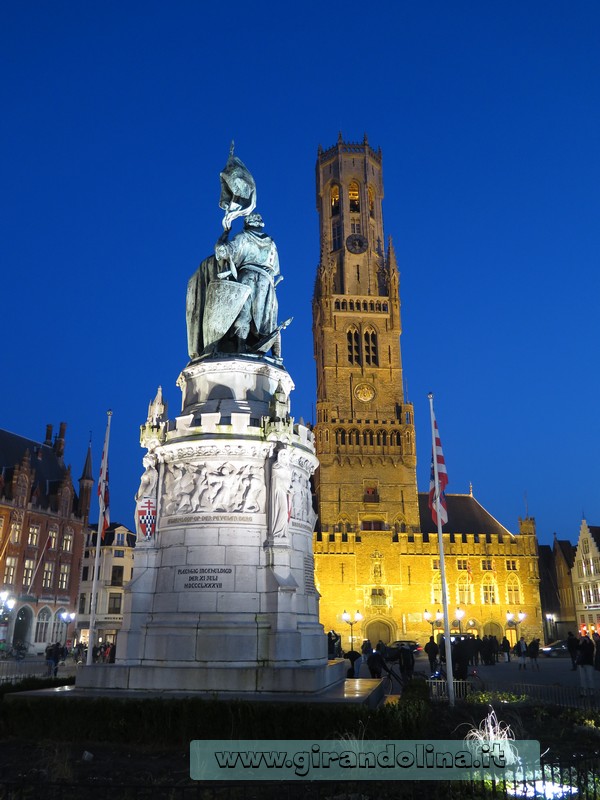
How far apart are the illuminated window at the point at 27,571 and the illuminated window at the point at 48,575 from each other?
1.27 m

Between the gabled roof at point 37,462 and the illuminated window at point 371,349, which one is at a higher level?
the illuminated window at point 371,349

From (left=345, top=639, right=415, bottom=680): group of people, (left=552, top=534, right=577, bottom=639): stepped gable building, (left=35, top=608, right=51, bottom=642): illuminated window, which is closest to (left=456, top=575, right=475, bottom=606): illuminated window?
(left=552, top=534, right=577, bottom=639): stepped gable building

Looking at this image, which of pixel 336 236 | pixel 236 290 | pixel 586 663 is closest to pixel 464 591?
pixel 336 236

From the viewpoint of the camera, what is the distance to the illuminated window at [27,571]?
52.1 meters

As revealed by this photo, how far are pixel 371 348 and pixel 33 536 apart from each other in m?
37.7

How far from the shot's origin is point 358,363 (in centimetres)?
7194

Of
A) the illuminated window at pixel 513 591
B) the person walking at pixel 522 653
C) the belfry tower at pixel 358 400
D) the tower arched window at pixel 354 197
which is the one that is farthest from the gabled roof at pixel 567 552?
the tower arched window at pixel 354 197

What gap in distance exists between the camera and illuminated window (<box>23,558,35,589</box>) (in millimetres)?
52125

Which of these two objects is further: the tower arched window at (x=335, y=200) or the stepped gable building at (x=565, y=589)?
the tower arched window at (x=335, y=200)

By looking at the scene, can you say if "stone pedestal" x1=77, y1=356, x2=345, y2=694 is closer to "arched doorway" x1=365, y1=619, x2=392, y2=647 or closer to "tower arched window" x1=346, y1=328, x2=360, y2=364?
"arched doorway" x1=365, y1=619, x2=392, y2=647

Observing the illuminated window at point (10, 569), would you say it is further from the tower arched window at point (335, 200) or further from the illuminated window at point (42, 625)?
the tower arched window at point (335, 200)

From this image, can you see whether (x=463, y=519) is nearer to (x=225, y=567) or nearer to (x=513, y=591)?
(x=513, y=591)

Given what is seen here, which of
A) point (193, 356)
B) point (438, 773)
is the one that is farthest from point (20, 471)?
point (438, 773)

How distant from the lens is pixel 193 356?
17.7 m
